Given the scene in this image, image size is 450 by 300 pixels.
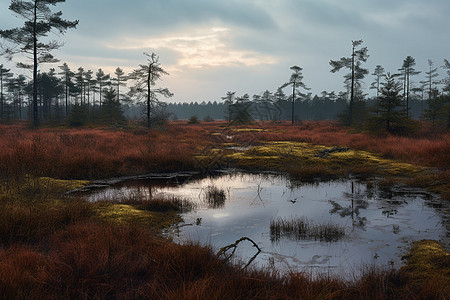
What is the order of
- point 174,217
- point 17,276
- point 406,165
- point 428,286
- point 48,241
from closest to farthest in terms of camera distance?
point 17,276 → point 428,286 → point 48,241 → point 174,217 → point 406,165

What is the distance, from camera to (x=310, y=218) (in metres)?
6.43

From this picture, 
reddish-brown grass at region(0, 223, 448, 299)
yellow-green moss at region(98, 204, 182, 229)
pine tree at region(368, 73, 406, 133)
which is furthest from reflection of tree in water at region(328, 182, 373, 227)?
pine tree at region(368, 73, 406, 133)

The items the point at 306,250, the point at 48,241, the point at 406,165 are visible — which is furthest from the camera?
the point at 406,165

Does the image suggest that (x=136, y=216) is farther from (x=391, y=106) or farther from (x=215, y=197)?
(x=391, y=106)

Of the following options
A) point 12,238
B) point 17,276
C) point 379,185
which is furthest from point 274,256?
point 379,185

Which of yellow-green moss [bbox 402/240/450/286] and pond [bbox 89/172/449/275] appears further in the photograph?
pond [bbox 89/172/449/275]

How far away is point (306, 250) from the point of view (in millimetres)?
4758

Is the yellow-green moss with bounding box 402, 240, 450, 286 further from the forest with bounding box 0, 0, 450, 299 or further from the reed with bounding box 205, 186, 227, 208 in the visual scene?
the reed with bounding box 205, 186, 227, 208

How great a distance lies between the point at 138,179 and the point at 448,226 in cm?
942

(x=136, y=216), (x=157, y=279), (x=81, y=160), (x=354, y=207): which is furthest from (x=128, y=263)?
(x=81, y=160)

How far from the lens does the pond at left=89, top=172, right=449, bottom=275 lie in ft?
14.6

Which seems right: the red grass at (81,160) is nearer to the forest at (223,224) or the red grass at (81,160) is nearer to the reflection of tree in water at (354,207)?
the forest at (223,224)

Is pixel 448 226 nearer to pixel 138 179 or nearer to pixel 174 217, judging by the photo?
pixel 174 217

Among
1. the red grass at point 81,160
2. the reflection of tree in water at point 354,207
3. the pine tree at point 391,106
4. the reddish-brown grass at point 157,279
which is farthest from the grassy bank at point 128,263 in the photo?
the pine tree at point 391,106
